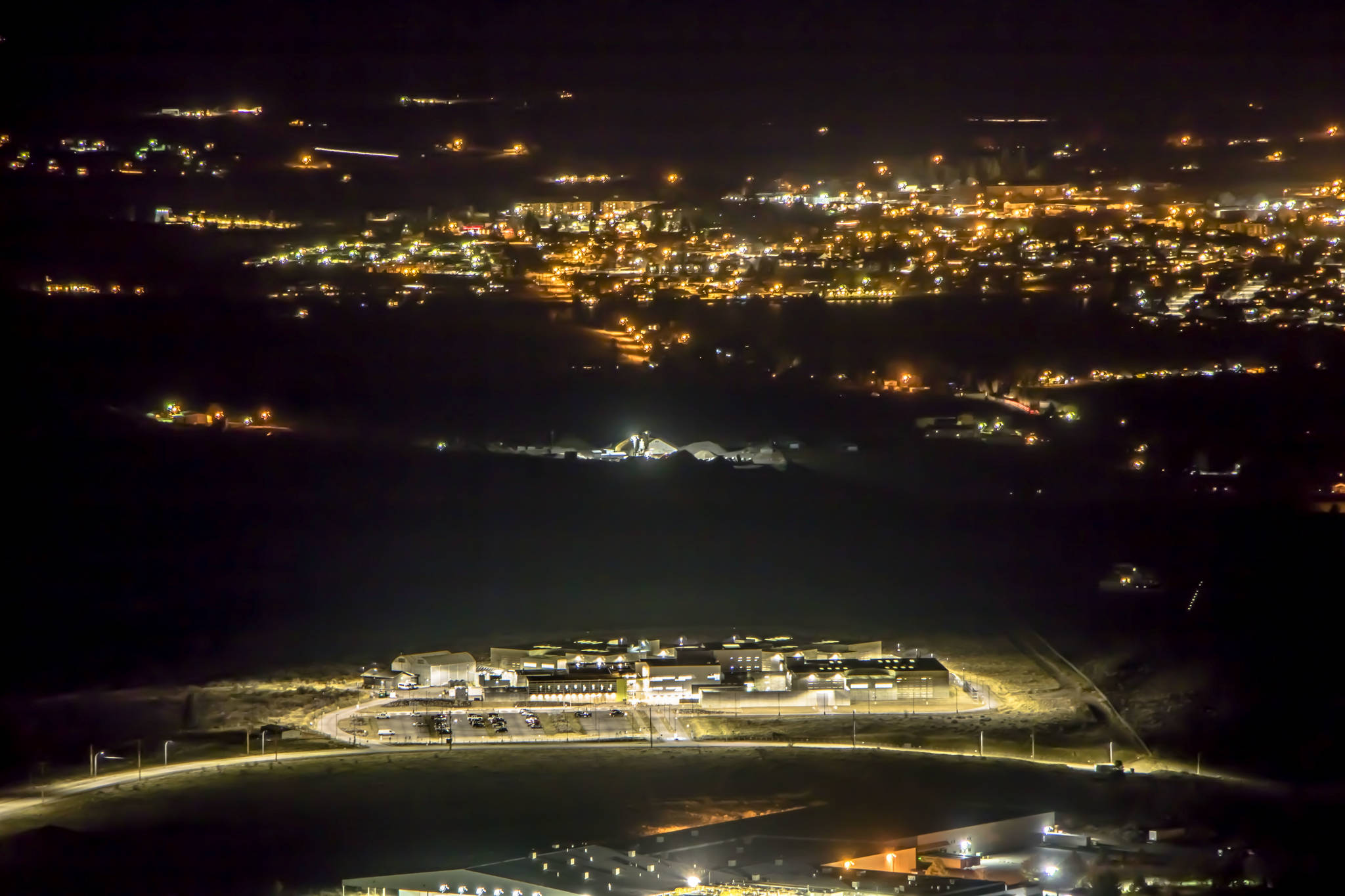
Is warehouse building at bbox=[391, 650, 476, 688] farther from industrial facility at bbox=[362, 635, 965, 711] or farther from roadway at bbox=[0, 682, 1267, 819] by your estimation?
roadway at bbox=[0, 682, 1267, 819]

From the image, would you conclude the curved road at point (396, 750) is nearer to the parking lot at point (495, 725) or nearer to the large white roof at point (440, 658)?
the parking lot at point (495, 725)

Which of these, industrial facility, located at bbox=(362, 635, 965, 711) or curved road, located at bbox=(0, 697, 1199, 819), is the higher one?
industrial facility, located at bbox=(362, 635, 965, 711)

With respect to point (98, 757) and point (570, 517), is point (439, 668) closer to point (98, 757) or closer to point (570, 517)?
point (98, 757)

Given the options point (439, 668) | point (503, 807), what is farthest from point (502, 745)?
point (439, 668)

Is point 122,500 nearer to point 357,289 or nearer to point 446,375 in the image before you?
point 357,289

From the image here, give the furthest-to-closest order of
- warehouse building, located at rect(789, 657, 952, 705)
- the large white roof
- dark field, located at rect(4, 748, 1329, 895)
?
the large white roof → warehouse building, located at rect(789, 657, 952, 705) → dark field, located at rect(4, 748, 1329, 895)

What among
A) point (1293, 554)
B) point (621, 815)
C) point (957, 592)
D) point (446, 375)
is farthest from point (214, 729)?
point (446, 375)

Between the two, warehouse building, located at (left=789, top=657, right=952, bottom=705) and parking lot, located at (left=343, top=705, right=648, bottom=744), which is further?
warehouse building, located at (left=789, top=657, right=952, bottom=705)

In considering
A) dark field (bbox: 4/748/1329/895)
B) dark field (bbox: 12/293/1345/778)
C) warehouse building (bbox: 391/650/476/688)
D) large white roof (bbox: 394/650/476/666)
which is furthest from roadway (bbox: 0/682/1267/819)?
dark field (bbox: 12/293/1345/778)

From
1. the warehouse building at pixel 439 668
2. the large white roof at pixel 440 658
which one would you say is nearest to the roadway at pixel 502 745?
the warehouse building at pixel 439 668
